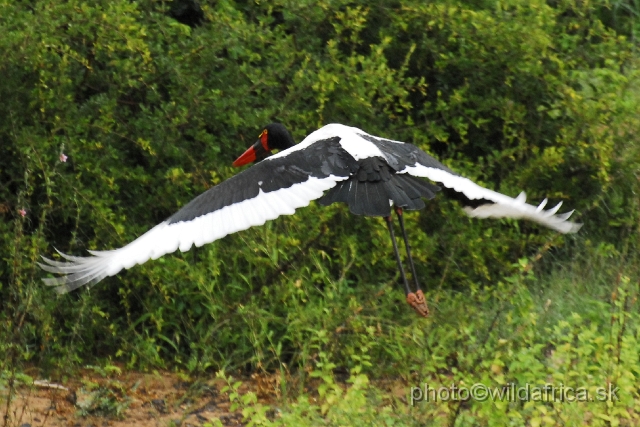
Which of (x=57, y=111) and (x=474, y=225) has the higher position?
(x=57, y=111)

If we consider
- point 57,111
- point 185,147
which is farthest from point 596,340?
point 57,111

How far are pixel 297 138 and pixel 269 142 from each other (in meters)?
0.37

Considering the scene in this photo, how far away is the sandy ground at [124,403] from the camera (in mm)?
4355

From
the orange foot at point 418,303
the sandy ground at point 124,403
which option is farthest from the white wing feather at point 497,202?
the sandy ground at point 124,403

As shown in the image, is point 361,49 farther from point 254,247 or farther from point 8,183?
point 8,183

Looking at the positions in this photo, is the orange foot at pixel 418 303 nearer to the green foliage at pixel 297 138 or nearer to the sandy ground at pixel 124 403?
the green foliage at pixel 297 138

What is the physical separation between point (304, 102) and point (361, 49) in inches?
26.7

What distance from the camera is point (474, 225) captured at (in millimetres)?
5629

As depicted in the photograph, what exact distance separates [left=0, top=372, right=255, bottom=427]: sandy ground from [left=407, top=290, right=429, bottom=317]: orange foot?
837 millimetres

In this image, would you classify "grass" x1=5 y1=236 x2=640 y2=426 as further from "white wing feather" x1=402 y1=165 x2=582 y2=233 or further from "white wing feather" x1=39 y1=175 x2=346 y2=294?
"white wing feather" x1=39 y1=175 x2=346 y2=294

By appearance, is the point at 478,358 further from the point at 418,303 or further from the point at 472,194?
the point at 472,194

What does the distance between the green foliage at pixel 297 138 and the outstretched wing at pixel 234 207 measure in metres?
0.46

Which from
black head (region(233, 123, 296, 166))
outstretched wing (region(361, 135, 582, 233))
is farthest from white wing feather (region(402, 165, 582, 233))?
black head (region(233, 123, 296, 166))

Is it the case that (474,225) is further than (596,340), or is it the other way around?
(474,225)
